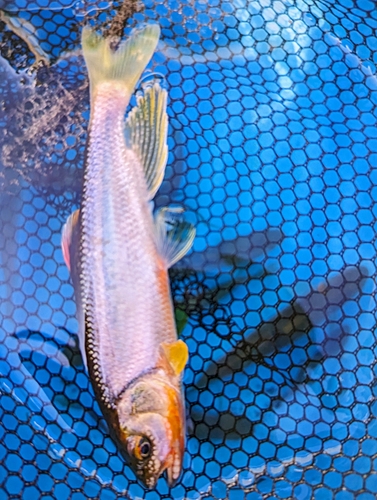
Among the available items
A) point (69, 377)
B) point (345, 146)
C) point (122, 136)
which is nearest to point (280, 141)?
point (345, 146)

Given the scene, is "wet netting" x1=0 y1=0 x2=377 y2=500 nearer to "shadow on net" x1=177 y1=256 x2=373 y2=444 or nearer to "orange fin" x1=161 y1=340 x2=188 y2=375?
"shadow on net" x1=177 y1=256 x2=373 y2=444

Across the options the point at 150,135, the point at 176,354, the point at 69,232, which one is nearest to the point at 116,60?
the point at 150,135

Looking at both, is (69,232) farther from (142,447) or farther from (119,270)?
(142,447)

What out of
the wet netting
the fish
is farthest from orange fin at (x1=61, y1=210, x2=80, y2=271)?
the wet netting

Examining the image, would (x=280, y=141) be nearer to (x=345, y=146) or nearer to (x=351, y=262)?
(x=345, y=146)

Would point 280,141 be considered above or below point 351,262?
above

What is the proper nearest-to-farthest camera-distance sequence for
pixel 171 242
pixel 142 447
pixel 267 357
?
pixel 142 447 → pixel 171 242 → pixel 267 357

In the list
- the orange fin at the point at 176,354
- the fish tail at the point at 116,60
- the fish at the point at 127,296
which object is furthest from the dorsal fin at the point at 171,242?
the fish tail at the point at 116,60

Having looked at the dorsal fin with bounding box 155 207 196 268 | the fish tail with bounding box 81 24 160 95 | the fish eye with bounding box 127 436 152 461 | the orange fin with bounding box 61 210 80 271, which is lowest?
the fish eye with bounding box 127 436 152 461
